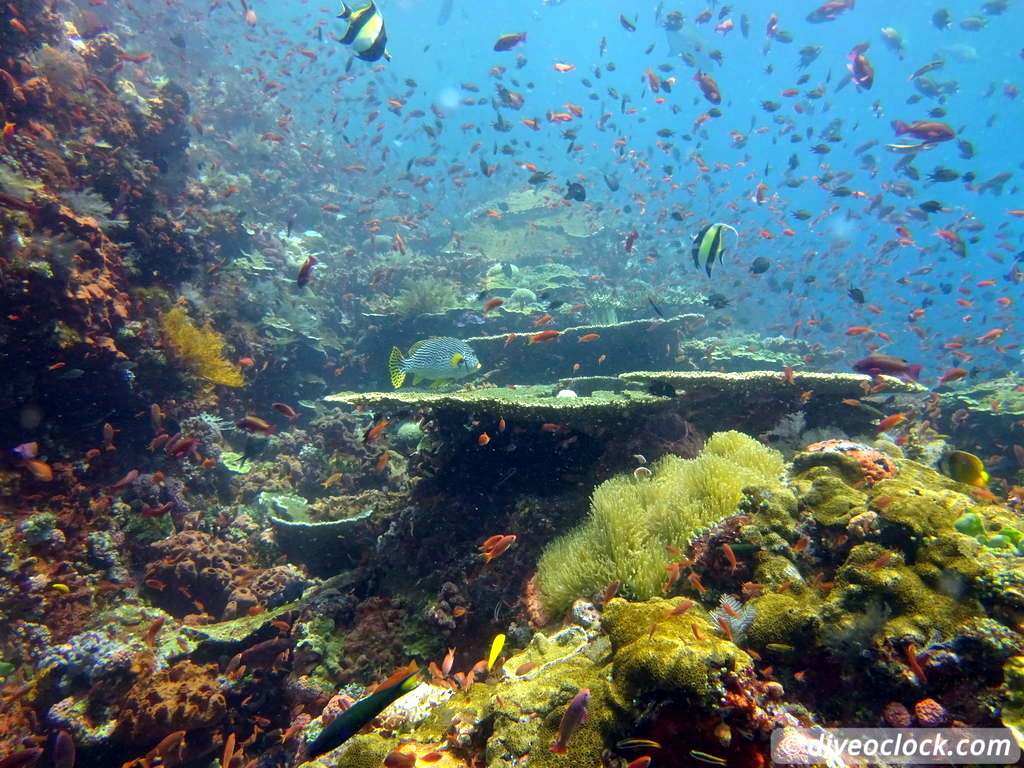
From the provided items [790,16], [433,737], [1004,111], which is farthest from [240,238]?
[1004,111]

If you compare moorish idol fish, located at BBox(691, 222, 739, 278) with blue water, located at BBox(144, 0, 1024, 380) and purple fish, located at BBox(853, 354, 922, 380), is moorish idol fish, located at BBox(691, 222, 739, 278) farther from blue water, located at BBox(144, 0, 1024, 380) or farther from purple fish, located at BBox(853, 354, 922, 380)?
blue water, located at BBox(144, 0, 1024, 380)

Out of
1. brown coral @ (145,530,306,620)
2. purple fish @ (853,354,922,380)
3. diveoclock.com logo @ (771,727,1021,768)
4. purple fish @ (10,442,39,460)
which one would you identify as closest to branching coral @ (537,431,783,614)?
diveoclock.com logo @ (771,727,1021,768)

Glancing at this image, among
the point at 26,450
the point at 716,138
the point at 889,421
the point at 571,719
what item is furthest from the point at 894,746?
the point at 716,138

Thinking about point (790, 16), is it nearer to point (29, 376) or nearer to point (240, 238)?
point (240, 238)

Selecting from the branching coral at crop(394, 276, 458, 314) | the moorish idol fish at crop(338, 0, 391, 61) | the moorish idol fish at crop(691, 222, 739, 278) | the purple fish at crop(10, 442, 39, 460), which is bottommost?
the purple fish at crop(10, 442, 39, 460)

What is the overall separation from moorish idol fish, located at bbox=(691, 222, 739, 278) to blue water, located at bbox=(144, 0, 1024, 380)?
899 centimetres

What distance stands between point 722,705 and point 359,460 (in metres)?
7.24

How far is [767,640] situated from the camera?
3053mm

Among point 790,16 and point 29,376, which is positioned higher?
point 790,16

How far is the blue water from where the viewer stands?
19656 millimetres

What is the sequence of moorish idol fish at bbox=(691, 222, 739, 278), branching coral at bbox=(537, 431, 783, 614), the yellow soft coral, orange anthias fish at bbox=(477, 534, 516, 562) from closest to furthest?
branching coral at bbox=(537, 431, 783, 614), orange anthias fish at bbox=(477, 534, 516, 562), moorish idol fish at bbox=(691, 222, 739, 278), the yellow soft coral

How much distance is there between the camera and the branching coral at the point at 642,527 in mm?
4074

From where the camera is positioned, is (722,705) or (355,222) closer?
(722,705)

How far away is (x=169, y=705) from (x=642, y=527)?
4632 millimetres
